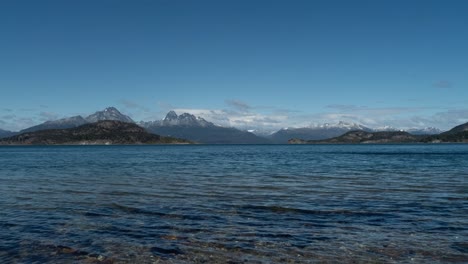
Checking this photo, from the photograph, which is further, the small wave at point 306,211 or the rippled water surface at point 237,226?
the small wave at point 306,211

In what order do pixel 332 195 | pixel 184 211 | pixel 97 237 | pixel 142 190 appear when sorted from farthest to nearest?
pixel 142 190 → pixel 332 195 → pixel 184 211 → pixel 97 237

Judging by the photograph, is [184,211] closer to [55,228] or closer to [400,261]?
[55,228]

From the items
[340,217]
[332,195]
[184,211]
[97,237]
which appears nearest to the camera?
[97,237]

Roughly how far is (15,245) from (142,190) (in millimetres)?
18641

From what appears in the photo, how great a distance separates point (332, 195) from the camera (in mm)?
30734

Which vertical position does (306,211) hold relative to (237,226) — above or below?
above

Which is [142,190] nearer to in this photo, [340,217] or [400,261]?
[340,217]

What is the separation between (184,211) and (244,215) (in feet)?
12.1

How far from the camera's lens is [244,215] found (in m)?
22.8

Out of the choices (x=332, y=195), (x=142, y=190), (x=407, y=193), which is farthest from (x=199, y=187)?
(x=407, y=193)

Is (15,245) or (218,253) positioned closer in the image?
(218,253)

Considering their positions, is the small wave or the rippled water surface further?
the small wave

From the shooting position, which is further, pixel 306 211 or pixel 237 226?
pixel 306 211

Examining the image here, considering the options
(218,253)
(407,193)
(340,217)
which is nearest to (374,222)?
(340,217)
